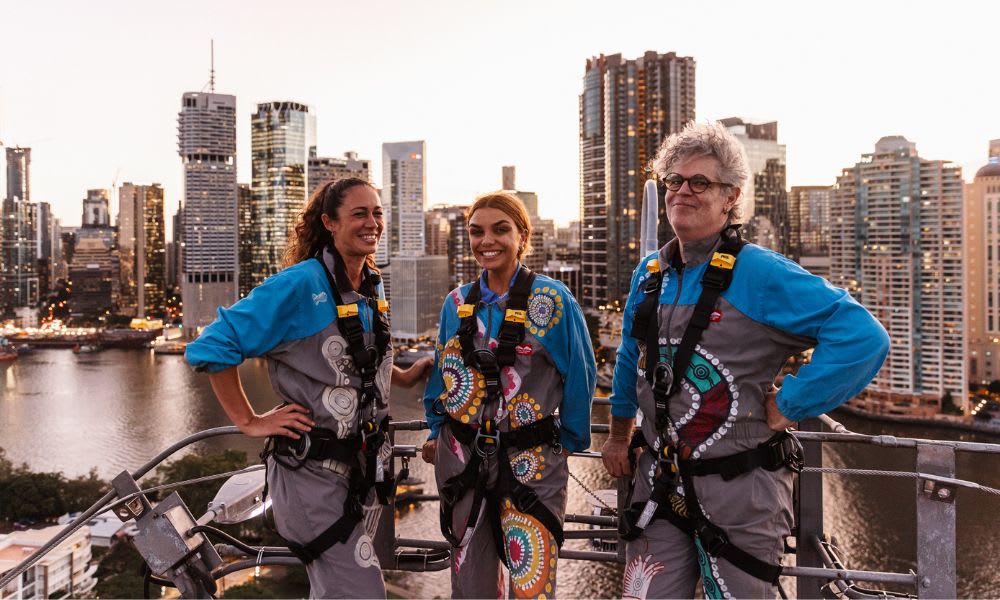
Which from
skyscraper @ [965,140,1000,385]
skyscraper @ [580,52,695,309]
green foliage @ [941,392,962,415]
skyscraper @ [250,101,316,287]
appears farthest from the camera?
skyscraper @ [250,101,316,287]

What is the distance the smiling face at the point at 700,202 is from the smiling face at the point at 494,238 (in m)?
0.36

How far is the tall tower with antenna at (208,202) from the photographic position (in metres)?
59.5

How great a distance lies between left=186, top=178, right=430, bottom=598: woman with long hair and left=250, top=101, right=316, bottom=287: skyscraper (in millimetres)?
66014

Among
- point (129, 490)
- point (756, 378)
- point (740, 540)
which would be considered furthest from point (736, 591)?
point (129, 490)

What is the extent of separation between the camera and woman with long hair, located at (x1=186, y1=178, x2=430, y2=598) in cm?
141

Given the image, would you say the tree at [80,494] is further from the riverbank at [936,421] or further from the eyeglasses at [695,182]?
the riverbank at [936,421]

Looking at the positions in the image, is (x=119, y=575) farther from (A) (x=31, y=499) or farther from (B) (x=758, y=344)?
(B) (x=758, y=344)

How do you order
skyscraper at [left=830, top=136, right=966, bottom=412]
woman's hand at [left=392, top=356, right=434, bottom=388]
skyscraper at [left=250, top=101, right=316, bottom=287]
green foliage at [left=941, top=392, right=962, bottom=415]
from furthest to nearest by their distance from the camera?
1. skyscraper at [left=250, top=101, right=316, bottom=287]
2. skyscraper at [left=830, top=136, right=966, bottom=412]
3. green foliage at [left=941, top=392, right=962, bottom=415]
4. woman's hand at [left=392, top=356, right=434, bottom=388]

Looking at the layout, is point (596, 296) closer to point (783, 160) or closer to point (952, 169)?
point (952, 169)

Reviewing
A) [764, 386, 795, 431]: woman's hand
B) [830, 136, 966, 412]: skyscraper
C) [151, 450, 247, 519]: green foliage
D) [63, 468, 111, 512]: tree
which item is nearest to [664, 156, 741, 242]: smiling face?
[764, 386, 795, 431]: woman's hand

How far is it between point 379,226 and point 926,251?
1335 inches

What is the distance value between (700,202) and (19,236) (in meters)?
69.2

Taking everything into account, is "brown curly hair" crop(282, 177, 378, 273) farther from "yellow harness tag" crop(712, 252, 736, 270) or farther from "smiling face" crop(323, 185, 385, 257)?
"yellow harness tag" crop(712, 252, 736, 270)

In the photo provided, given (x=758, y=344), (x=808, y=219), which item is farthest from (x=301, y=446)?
(x=808, y=219)
